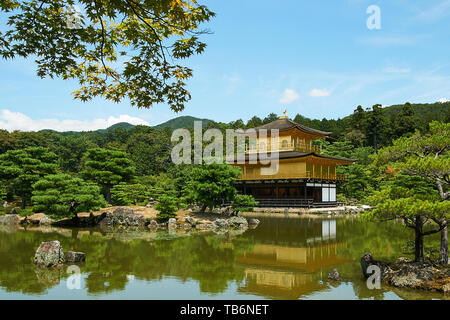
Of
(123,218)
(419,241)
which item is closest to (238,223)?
(123,218)

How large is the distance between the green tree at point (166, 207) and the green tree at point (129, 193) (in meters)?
5.27

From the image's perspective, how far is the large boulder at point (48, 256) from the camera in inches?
333

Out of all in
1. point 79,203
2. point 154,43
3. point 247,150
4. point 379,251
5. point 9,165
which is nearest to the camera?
point 154,43

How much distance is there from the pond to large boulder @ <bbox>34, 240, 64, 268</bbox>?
243 millimetres

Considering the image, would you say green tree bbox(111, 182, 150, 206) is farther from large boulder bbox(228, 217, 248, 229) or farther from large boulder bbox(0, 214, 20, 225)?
large boulder bbox(228, 217, 248, 229)

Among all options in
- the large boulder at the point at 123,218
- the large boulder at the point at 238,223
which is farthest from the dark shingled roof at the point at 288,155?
the large boulder at the point at 123,218

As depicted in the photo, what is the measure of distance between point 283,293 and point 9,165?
19.9 metres

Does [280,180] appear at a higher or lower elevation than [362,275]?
higher

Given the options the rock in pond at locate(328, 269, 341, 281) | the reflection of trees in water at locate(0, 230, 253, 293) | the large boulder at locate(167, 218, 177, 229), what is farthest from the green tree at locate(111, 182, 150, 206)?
the rock in pond at locate(328, 269, 341, 281)

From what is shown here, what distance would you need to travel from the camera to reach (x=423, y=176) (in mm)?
7141

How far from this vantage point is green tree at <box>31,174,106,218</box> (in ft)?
54.3
